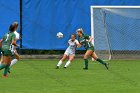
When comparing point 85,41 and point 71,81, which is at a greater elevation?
point 85,41

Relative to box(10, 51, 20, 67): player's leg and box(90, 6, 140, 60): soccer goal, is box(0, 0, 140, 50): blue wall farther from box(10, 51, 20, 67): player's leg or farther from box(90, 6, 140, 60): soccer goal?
box(10, 51, 20, 67): player's leg

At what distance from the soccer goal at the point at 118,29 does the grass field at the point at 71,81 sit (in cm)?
568

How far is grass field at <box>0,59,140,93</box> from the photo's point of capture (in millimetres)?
14641

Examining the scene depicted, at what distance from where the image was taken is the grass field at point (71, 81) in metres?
14.6

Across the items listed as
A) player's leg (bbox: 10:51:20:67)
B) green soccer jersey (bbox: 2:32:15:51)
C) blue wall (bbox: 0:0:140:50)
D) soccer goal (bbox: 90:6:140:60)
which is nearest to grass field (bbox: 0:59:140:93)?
player's leg (bbox: 10:51:20:67)

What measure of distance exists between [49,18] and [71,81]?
12.3 m

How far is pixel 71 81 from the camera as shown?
17031 mm

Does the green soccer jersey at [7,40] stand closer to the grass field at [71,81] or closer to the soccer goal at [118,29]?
the grass field at [71,81]

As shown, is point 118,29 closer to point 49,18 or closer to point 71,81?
point 49,18

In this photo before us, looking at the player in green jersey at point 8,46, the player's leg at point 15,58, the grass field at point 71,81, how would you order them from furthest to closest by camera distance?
1. the player's leg at point 15,58
2. the player in green jersey at point 8,46
3. the grass field at point 71,81

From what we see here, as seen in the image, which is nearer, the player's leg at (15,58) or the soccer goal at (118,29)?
the player's leg at (15,58)

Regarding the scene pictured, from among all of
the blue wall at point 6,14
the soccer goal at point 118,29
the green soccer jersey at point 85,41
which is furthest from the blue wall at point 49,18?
the green soccer jersey at point 85,41

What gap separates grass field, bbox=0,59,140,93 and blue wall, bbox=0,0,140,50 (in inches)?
270

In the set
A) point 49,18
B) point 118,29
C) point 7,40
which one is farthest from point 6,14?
point 7,40
